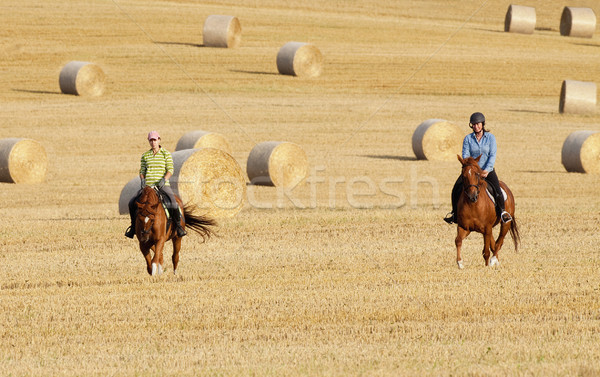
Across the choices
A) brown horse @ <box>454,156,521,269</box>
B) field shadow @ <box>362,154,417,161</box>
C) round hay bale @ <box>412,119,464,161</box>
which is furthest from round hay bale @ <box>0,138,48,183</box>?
brown horse @ <box>454,156,521,269</box>

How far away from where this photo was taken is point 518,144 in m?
36.2

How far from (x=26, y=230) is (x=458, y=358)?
1245 cm

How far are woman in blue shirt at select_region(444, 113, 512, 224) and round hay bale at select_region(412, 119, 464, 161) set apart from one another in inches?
682

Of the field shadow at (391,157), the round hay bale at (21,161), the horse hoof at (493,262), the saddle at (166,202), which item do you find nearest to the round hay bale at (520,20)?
the field shadow at (391,157)

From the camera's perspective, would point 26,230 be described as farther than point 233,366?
Yes

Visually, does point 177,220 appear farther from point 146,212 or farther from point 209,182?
point 209,182

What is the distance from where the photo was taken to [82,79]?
139 ft

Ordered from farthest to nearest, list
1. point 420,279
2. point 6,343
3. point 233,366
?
point 420,279, point 6,343, point 233,366

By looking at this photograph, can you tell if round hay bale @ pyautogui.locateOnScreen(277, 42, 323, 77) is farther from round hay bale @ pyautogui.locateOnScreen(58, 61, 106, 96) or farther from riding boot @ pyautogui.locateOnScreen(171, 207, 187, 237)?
riding boot @ pyautogui.locateOnScreen(171, 207, 187, 237)

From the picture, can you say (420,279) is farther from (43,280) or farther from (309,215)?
(309,215)

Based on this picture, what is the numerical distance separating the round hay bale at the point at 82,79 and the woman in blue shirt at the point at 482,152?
97.6 ft

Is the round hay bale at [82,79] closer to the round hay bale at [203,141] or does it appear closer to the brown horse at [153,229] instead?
the round hay bale at [203,141]

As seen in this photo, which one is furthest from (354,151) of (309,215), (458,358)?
(458,358)

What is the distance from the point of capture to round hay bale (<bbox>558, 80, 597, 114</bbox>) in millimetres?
42375
